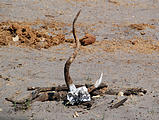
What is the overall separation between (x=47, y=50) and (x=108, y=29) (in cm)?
203

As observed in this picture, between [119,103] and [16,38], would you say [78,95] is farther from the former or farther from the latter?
[16,38]

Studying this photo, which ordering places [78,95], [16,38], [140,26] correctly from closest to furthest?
[78,95], [16,38], [140,26]

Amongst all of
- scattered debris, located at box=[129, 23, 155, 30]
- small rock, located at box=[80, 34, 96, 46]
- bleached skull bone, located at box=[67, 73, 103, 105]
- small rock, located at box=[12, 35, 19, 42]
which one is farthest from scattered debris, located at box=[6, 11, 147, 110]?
scattered debris, located at box=[129, 23, 155, 30]

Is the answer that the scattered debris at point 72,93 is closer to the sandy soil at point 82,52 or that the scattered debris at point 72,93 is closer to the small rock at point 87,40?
the sandy soil at point 82,52

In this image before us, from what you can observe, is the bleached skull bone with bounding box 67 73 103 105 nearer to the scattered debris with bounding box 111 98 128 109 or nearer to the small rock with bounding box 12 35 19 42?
the scattered debris with bounding box 111 98 128 109

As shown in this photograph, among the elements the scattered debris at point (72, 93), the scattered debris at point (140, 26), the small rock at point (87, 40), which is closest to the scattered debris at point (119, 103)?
the scattered debris at point (72, 93)

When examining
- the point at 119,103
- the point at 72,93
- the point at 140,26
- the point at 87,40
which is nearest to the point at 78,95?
the point at 72,93

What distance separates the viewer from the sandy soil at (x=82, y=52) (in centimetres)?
396

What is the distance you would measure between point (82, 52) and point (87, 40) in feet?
1.55

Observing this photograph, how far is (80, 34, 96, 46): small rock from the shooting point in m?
6.87

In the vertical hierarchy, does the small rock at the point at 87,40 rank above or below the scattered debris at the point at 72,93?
below

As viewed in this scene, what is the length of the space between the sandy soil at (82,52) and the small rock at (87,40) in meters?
0.13

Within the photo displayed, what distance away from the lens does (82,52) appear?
6.53m

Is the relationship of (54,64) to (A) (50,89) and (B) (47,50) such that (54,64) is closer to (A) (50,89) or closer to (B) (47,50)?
(B) (47,50)
